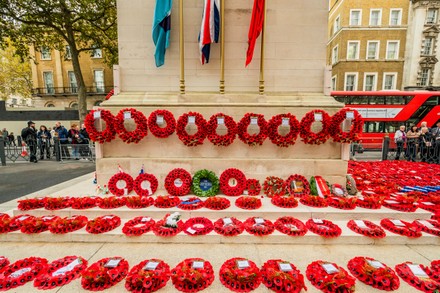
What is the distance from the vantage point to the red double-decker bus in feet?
55.4

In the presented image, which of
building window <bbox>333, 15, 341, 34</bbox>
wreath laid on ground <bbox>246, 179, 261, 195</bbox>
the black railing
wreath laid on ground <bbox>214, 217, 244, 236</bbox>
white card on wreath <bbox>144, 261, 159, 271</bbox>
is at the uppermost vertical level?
building window <bbox>333, 15, 341, 34</bbox>

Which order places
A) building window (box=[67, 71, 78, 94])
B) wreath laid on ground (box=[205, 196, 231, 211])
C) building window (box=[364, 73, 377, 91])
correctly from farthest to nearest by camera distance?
building window (box=[67, 71, 78, 94]) → building window (box=[364, 73, 377, 91]) → wreath laid on ground (box=[205, 196, 231, 211])

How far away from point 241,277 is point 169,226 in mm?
1743

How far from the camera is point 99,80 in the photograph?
105 ft

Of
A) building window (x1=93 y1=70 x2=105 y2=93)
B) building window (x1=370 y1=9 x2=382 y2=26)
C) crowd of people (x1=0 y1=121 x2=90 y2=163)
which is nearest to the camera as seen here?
crowd of people (x1=0 y1=121 x2=90 y2=163)

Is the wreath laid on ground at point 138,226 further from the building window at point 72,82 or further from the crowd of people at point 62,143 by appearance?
the building window at point 72,82

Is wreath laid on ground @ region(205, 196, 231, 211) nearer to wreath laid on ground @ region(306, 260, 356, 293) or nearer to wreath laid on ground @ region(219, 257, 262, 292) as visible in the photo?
wreath laid on ground @ region(219, 257, 262, 292)

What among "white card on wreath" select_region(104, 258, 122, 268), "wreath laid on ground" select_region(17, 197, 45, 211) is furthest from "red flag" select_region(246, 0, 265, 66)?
"wreath laid on ground" select_region(17, 197, 45, 211)

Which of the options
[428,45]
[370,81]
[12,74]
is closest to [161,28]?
[370,81]

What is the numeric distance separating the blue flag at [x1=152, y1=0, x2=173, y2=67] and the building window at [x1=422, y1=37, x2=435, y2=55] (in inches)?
1415

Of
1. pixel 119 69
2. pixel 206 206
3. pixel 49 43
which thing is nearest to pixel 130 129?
pixel 119 69

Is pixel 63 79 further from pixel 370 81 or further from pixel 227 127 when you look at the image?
pixel 370 81

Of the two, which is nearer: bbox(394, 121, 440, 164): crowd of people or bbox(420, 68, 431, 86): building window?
bbox(394, 121, 440, 164): crowd of people

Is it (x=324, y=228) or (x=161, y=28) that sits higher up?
(x=161, y=28)
